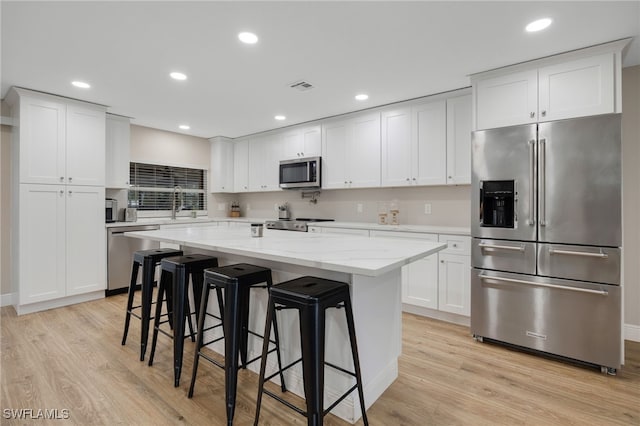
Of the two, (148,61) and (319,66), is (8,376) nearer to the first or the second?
(148,61)

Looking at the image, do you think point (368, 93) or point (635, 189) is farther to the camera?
point (368, 93)

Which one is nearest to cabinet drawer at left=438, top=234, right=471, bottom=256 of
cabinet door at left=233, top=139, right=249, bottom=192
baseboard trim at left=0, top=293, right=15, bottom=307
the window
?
cabinet door at left=233, top=139, right=249, bottom=192

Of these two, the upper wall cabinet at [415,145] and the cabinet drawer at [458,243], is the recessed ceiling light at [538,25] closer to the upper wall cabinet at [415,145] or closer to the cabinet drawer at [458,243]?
the upper wall cabinet at [415,145]

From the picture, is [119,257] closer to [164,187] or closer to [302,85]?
[164,187]

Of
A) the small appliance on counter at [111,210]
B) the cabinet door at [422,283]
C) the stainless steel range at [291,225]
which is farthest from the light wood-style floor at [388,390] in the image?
the stainless steel range at [291,225]

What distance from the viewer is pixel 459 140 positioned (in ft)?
11.1

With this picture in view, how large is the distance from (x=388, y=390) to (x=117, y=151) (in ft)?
14.6

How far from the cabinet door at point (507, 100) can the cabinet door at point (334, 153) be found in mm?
1828

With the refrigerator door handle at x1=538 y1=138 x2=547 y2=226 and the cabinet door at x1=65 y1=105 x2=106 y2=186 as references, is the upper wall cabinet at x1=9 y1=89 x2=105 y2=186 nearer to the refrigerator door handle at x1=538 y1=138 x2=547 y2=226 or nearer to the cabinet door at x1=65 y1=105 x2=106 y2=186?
the cabinet door at x1=65 y1=105 x2=106 y2=186

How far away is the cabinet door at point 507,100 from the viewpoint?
258 centimetres

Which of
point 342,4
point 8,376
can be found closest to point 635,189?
point 342,4

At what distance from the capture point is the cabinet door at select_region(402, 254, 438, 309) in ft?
10.6

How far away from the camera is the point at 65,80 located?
3096 millimetres

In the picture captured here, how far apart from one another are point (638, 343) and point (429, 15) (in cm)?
321
